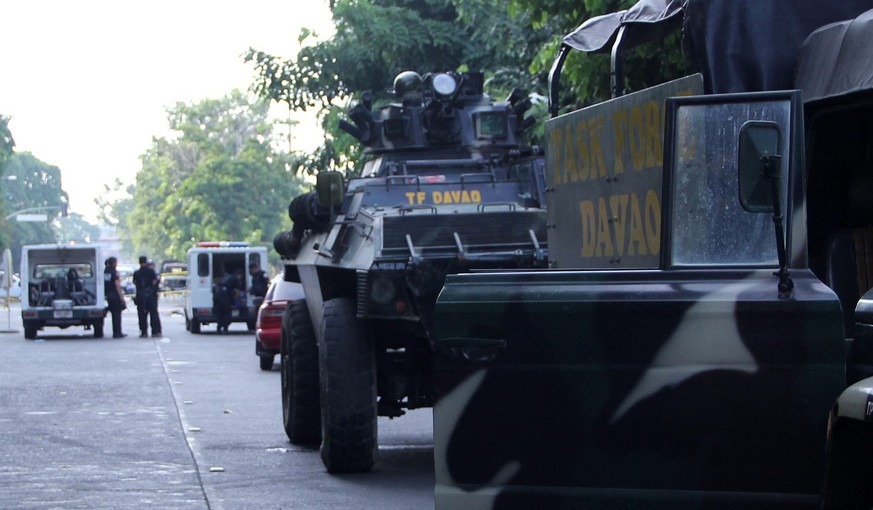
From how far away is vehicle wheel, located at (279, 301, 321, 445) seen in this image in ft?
36.2

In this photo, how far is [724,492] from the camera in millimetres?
4160

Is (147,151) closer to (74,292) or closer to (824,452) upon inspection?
(74,292)

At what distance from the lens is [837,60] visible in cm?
494

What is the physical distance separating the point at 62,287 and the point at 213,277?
3777mm

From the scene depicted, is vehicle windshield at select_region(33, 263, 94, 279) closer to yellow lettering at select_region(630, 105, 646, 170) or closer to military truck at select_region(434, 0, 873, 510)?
yellow lettering at select_region(630, 105, 646, 170)

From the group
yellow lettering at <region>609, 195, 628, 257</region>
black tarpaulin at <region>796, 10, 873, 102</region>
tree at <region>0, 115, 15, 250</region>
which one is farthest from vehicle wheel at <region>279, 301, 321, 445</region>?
tree at <region>0, 115, 15, 250</region>

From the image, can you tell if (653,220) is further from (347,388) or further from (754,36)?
(347,388)

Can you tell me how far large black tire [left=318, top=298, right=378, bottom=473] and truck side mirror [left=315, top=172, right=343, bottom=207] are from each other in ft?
3.77

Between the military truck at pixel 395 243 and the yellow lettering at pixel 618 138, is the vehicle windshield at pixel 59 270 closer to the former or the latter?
the military truck at pixel 395 243

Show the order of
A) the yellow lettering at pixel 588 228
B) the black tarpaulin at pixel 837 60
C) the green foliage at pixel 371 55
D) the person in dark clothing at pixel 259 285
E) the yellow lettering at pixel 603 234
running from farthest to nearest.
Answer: the person in dark clothing at pixel 259 285 < the green foliage at pixel 371 55 < the yellow lettering at pixel 588 228 < the yellow lettering at pixel 603 234 < the black tarpaulin at pixel 837 60

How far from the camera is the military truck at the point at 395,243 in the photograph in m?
9.41

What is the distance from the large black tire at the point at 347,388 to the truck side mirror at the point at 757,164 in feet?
18.7

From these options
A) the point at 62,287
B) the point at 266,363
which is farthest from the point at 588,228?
the point at 62,287

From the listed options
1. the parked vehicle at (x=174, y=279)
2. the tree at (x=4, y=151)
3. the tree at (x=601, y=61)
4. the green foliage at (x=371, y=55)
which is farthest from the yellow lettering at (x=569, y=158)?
the tree at (x=4, y=151)
